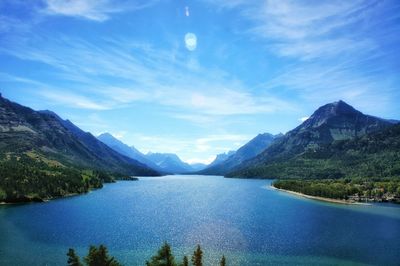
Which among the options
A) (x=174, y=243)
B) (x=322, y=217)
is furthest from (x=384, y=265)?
(x=322, y=217)

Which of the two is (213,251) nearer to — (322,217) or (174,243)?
(174,243)

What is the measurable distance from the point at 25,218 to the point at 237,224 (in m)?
93.3

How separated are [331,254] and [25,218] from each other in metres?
128

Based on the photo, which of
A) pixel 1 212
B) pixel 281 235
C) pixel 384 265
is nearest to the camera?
pixel 384 265

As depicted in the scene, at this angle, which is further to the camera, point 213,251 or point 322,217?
point 322,217

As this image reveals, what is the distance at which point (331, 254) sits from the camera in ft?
357

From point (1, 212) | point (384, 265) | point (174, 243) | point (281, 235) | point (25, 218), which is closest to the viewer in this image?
point (384, 265)

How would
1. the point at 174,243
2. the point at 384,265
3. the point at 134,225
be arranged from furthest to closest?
the point at 134,225
the point at 174,243
the point at 384,265

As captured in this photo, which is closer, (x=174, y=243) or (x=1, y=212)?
(x=174, y=243)

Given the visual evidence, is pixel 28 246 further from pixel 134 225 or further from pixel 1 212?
pixel 1 212

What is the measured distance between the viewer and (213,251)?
357ft

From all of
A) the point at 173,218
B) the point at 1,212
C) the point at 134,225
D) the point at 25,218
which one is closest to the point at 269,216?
the point at 173,218

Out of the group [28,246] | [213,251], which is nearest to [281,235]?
[213,251]

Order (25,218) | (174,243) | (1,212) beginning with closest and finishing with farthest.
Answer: (174,243), (25,218), (1,212)
